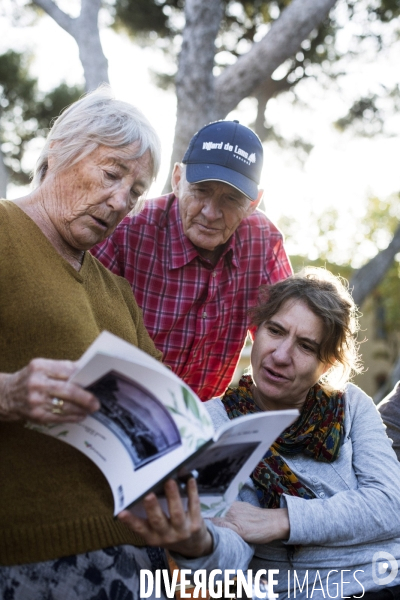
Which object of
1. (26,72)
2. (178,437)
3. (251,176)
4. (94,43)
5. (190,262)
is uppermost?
(26,72)

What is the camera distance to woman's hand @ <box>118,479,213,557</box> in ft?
5.21

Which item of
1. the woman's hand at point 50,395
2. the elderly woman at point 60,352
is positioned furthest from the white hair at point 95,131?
the woman's hand at point 50,395

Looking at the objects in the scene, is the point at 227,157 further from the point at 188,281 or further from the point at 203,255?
the point at 188,281

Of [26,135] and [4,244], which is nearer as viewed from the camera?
[4,244]

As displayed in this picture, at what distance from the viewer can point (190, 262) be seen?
3336mm

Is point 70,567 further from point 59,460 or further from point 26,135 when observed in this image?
point 26,135

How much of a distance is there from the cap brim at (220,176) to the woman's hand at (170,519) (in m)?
1.74

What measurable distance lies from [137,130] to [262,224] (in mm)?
1507

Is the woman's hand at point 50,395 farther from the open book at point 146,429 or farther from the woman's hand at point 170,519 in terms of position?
the woman's hand at point 170,519

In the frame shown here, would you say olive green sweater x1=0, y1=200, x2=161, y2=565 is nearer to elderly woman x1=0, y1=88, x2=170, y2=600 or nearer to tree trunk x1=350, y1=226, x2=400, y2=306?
elderly woman x1=0, y1=88, x2=170, y2=600

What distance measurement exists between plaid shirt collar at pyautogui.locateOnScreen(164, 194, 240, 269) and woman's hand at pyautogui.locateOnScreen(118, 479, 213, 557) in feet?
5.72

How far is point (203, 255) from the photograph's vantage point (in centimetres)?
337

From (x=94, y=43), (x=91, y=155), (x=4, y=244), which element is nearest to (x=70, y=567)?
(x=4, y=244)

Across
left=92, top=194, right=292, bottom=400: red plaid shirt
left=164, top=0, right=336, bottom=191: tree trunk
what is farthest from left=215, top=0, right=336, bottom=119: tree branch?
left=92, top=194, right=292, bottom=400: red plaid shirt
